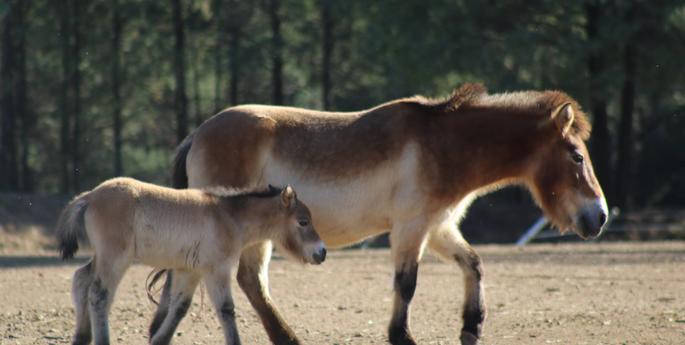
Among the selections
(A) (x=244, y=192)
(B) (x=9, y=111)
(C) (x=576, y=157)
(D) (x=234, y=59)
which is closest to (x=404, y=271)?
(A) (x=244, y=192)

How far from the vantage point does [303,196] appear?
9023 millimetres

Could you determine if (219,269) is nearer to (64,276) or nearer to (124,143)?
(64,276)

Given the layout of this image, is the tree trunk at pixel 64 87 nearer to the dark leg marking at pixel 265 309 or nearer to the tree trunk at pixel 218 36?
the tree trunk at pixel 218 36

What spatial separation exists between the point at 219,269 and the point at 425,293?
17.0ft

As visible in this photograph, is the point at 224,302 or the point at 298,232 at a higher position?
the point at 298,232

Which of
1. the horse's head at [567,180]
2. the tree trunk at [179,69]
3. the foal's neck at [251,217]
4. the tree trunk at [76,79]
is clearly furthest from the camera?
the tree trunk at [76,79]

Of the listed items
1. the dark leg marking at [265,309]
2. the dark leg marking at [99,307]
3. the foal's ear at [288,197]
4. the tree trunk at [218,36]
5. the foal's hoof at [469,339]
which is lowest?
the tree trunk at [218,36]

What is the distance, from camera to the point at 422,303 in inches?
471

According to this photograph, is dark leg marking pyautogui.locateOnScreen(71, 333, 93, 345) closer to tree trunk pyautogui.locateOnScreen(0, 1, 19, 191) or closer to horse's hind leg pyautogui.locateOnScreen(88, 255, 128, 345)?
horse's hind leg pyautogui.locateOnScreen(88, 255, 128, 345)

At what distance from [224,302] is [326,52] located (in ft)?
75.9

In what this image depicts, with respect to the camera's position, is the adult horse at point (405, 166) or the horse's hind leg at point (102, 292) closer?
the horse's hind leg at point (102, 292)

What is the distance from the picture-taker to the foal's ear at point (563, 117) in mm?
8891

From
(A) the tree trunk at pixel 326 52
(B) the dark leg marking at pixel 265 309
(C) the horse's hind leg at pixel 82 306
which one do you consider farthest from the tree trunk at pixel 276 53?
(C) the horse's hind leg at pixel 82 306

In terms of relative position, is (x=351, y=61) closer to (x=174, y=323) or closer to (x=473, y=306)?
(x=473, y=306)
